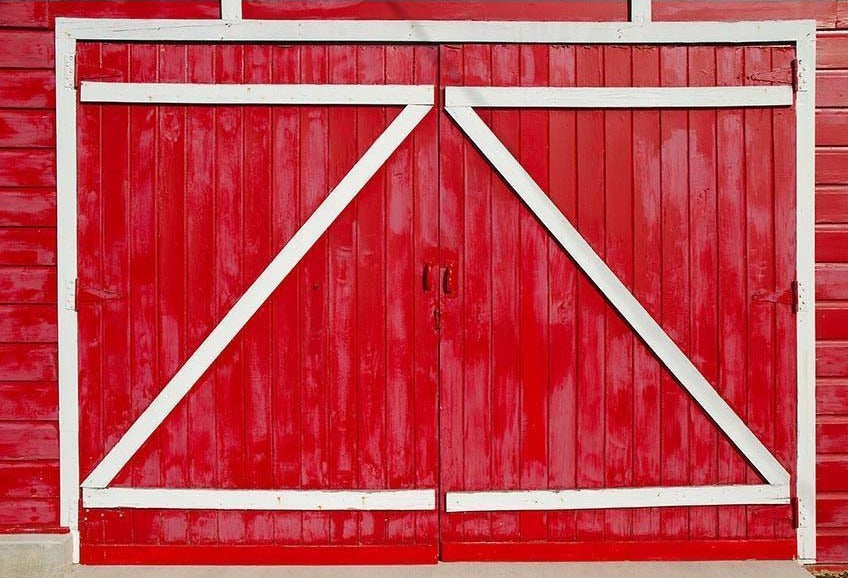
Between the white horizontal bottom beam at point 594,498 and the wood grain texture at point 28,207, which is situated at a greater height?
the wood grain texture at point 28,207

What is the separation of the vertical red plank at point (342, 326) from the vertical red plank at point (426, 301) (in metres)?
0.29

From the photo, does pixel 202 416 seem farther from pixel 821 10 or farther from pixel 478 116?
pixel 821 10

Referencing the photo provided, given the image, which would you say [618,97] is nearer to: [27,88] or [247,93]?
[247,93]

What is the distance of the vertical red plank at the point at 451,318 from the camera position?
140 inches

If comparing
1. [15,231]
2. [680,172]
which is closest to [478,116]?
[680,172]

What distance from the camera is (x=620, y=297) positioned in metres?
3.56

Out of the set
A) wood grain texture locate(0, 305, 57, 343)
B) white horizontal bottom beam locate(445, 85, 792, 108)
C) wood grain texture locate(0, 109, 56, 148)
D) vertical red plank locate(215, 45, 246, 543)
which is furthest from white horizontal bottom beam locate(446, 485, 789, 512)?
wood grain texture locate(0, 109, 56, 148)

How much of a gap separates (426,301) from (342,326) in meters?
0.40

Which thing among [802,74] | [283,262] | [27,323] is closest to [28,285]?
[27,323]

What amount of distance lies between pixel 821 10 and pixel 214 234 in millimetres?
2951

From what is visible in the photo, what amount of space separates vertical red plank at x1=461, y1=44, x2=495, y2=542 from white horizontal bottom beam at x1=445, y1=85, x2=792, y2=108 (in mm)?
235

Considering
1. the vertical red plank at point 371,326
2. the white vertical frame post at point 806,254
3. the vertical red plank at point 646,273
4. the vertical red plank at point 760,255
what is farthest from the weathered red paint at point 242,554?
the white vertical frame post at point 806,254

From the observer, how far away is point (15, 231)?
3545mm

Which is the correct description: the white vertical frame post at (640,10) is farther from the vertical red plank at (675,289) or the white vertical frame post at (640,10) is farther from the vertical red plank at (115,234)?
the vertical red plank at (115,234)
